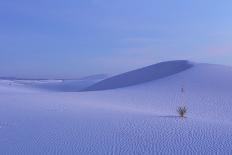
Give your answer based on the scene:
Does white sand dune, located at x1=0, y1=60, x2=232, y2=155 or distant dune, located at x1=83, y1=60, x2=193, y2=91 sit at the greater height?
distant dune, located at x1=83, y1=60, x2=193, y2=91

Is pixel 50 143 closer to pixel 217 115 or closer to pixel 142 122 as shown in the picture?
pixel 142 122

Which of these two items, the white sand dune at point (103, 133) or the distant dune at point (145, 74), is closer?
the white sand dune at point (103, 133)

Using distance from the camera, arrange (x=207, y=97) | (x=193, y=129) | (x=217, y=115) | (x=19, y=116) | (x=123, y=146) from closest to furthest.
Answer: (x=123, y=146), (x=193, y=129), (x=19, y=116), (x=217, y=115), (x=207, y=97)

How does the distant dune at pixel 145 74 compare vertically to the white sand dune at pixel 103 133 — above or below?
above

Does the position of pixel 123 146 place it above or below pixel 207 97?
below

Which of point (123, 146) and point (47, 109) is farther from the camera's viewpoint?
point (47, 109)

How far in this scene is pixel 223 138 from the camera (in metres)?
9.38

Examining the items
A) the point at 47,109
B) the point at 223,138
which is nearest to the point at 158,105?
the point at 47,109

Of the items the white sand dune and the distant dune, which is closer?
the white sand dune

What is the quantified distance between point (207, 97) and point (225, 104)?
2.88 meters

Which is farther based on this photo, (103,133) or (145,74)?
(145,74)

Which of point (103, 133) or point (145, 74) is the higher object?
point (145, 74)

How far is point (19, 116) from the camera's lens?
490 inches

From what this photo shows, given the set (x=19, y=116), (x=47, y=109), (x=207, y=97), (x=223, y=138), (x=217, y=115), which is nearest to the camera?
(x=223, y=138)
